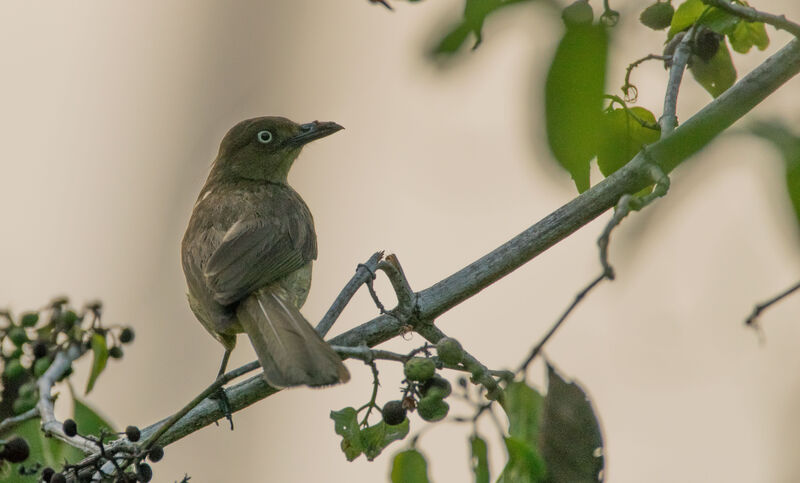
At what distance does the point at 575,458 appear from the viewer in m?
1.95

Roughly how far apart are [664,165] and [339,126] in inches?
214

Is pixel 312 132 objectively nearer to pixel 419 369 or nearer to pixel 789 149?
pixel 419 369

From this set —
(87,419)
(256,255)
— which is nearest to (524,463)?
(87,419)

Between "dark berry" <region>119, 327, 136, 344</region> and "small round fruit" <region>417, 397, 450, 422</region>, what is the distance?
1986mm

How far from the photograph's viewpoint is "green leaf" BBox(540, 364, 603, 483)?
191 cm

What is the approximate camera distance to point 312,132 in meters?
6.75

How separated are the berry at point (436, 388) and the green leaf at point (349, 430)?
30 cm

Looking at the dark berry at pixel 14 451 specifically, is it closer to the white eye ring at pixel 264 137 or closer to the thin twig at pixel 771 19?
the thin twig at pixel 771 19

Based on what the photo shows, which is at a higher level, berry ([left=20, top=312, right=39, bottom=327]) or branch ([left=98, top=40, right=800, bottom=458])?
berry ([left=20, top=312, right=39, bottom=327])

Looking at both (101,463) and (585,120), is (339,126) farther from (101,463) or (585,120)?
(585,120)

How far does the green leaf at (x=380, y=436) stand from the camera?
119 inches

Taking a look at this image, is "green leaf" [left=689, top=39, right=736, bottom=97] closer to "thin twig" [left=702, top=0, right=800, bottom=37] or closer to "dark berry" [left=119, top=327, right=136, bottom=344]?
"thin twig" [left=702, top=0, right=800, bottom=37]

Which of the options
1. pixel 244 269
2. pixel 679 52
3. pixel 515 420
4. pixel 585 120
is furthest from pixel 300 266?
pixel 585 120

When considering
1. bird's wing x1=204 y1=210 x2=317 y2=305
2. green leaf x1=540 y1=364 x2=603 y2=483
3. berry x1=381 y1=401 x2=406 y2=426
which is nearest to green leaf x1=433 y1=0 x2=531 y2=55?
green leaf x1=540 y1=364 x2=603 y2=483
